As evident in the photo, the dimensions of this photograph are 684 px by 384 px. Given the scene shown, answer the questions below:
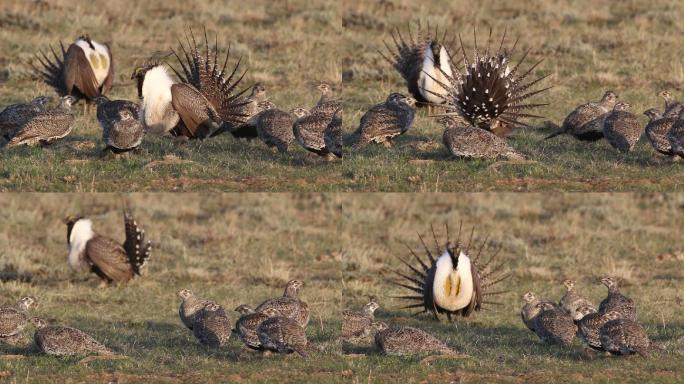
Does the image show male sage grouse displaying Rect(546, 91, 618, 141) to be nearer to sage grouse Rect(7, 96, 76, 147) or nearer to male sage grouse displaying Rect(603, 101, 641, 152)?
male sage grouse displaying Rect(603, 101, 641, 152)

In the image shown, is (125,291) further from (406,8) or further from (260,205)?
(406,8)

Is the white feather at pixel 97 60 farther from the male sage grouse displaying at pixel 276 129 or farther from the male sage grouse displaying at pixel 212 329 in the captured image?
the male sage grouse displaying at pixel 212 329

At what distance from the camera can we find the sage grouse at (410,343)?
9656mm

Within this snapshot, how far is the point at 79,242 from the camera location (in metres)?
13.7

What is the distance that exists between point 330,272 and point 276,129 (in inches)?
104

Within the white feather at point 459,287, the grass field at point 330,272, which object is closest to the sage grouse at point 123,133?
the grass field at point 330,272

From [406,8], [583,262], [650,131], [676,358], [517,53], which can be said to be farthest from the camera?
[406,8]

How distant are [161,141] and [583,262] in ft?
15.7

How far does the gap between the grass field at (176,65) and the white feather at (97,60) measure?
433 millimetres

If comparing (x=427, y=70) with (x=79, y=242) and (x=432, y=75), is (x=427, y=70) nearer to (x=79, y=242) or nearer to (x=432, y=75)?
(x=432, y=75)

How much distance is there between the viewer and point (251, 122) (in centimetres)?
1247

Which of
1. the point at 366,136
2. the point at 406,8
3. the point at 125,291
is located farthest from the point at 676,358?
the point at 406,8

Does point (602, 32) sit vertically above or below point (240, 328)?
above

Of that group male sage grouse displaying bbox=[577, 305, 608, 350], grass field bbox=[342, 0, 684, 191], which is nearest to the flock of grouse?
grass field bbox=[342, 0, 684, 191]
